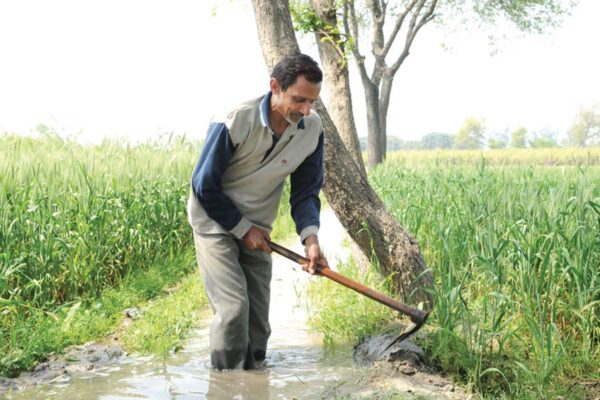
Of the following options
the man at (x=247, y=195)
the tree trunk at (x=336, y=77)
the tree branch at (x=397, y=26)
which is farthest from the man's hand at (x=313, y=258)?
the tree branch at (x=397, y=26)

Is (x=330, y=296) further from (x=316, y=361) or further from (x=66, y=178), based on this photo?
(x=66, y=178)

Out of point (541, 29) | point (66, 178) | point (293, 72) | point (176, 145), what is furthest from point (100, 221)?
point (541, 29)

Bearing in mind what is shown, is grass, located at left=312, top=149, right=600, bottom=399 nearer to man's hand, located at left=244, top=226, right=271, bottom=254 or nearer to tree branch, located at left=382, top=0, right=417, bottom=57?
man's hand, located at left=244, top=226, right=271, bottom=254

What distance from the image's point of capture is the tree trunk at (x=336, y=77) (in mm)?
7492

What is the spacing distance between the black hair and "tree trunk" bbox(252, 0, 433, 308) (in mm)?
1505

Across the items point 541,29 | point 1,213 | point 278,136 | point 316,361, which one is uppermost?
point 541,29

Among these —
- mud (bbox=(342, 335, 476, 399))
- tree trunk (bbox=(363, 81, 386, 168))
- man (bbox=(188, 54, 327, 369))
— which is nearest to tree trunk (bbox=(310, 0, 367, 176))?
man (bbox=(188, 54, 327, 369))

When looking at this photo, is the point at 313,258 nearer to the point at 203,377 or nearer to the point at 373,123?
the point at 203,377

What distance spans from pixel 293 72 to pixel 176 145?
311 inches

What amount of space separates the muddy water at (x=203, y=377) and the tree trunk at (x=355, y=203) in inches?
29.7

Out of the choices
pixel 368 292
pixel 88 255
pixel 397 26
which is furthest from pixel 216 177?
pixel 397 26

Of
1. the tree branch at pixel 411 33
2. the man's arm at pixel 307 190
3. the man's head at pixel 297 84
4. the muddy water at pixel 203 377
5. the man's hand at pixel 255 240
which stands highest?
the tree branch at pixel 411 33

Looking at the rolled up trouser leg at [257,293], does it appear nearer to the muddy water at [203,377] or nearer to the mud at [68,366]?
the muddy water at [203,377]

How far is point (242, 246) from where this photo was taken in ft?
15.0
